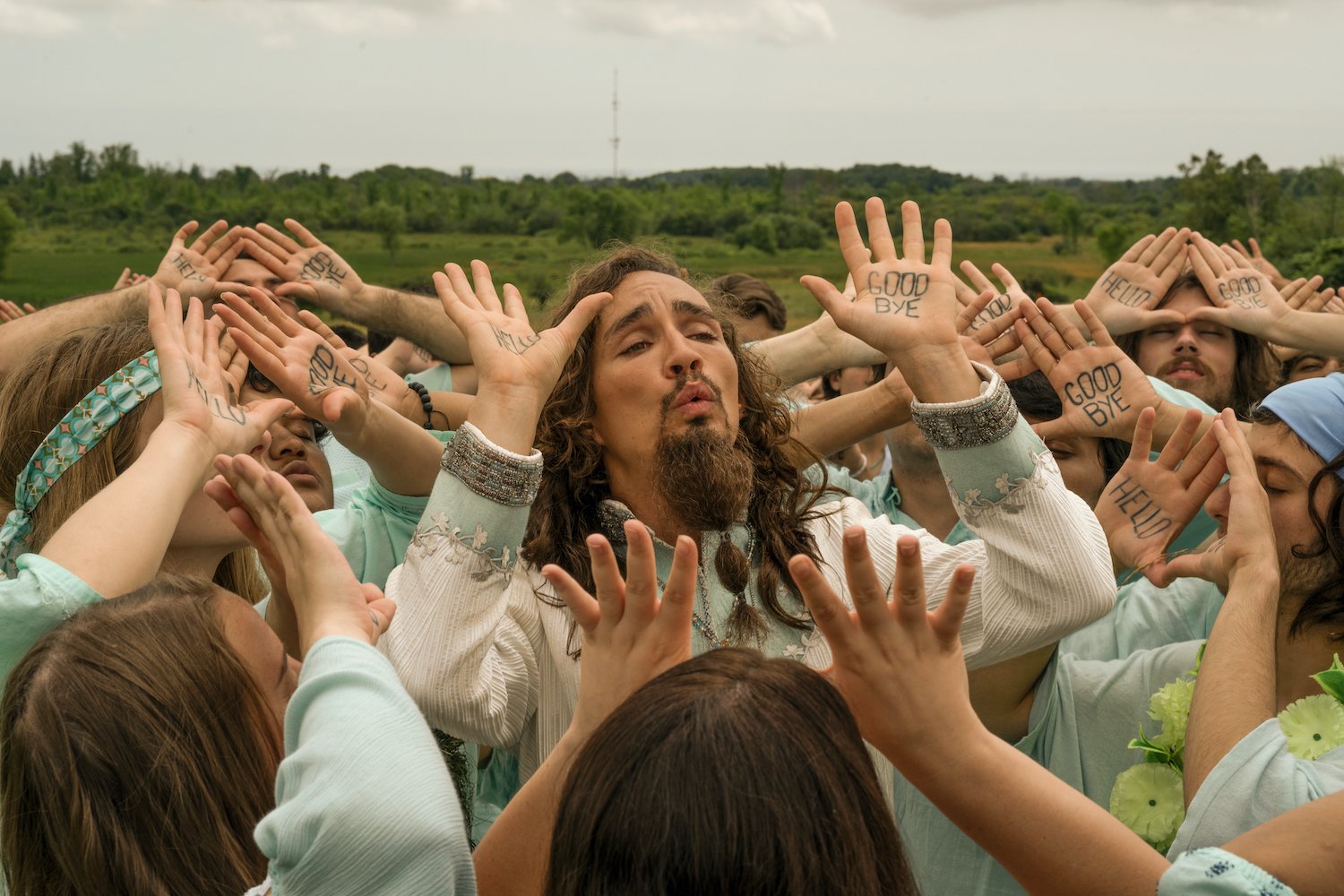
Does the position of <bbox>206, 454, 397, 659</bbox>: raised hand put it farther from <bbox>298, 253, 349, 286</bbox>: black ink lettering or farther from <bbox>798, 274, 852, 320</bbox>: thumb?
<bbox>298, 253, 349, 286</bbox>: black ink lettering

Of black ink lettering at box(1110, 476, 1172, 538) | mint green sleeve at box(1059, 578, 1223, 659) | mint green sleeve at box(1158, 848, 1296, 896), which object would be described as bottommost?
mint green sleeve at box(1059, 578, 1223, 659)

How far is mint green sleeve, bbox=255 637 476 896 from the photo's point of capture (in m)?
1.53

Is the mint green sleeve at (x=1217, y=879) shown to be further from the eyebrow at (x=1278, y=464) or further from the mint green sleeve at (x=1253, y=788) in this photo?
the eyebrow at (x=1278, y=464)

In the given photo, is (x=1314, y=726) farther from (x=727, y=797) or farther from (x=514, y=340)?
(x=514, y=340)

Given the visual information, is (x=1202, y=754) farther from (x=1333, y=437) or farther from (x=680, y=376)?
(x=680, y=376)

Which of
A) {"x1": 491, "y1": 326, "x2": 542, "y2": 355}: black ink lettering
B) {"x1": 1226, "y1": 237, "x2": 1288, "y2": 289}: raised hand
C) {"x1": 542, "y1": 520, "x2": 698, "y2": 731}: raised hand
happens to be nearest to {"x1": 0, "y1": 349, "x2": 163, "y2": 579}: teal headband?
{"x1": 491, "y1": 326, "x2": 542, "y2": 355}: black ink lettering

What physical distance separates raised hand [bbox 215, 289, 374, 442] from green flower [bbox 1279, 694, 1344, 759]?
216cm

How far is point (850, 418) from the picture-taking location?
12.0 ft

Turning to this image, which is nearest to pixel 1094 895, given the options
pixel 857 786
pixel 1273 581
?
pixel 857 786

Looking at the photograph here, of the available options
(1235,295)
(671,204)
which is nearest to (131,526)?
(1235,295)

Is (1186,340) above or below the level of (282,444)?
above

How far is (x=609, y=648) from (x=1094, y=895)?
74 cm

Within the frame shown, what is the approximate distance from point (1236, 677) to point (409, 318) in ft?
11.5

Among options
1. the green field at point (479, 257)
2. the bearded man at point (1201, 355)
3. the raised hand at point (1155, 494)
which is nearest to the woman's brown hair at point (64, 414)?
the raised hand at point (1155, 494)
